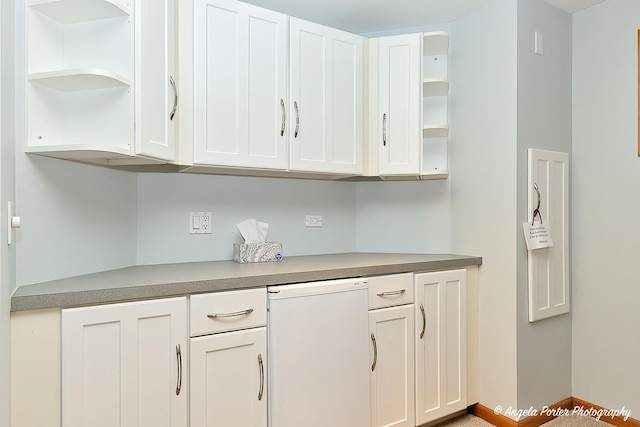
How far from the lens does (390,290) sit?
2.13 meters

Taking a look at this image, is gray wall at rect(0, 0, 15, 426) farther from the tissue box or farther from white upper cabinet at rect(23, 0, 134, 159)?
the tissue box

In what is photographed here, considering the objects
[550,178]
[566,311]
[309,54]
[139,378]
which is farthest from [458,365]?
[309,54]

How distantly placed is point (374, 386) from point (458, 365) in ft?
1.95

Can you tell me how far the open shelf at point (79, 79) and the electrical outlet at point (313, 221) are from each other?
4.66ft

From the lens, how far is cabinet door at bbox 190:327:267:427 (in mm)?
1625

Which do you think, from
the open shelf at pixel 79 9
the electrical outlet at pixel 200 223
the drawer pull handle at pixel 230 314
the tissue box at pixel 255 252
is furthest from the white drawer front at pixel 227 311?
the open shelf at pixel 79 9

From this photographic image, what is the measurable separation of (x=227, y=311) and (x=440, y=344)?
1243 millimetres

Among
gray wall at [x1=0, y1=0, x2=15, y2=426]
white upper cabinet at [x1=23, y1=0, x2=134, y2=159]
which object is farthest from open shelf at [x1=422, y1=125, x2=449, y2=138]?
gray wall at [x1=0, y1=0, x2=15, y2=426]

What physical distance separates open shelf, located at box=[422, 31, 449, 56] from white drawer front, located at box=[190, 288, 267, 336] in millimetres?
1718

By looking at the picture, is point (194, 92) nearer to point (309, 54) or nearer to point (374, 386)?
point (309, 54)

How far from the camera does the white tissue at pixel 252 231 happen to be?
234 cm

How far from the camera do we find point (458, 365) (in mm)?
2361

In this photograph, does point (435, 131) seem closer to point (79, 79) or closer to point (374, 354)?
point (374, 354)

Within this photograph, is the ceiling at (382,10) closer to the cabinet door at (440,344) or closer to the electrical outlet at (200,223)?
the electrical outlet at (200,223)
